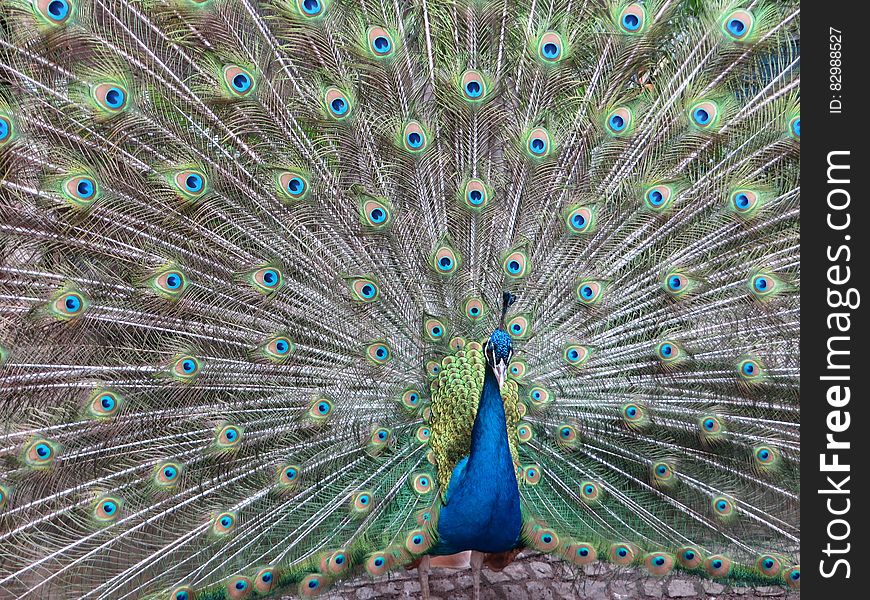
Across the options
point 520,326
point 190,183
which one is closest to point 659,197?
point 520,326

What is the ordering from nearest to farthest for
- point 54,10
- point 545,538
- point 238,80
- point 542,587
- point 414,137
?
1. point 54,10
2. point 238,80
3. point 414,137
4. point 545,538
5. point 542,587

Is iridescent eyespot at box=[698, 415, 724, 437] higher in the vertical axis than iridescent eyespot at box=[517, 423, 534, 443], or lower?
higher

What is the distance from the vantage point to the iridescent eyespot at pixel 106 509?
2371mm

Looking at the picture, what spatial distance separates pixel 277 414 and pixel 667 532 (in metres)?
1.44

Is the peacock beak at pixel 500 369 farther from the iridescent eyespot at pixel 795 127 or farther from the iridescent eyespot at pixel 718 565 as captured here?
the iridescent eyespot at pixel 795 127

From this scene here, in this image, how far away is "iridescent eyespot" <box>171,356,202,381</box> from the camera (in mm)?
2426

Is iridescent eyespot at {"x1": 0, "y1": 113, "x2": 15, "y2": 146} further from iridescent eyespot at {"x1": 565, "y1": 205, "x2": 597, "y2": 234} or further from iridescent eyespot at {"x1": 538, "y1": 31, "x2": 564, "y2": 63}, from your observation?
iridescent eyespot at {"x1": 565, "y1": 205, "x2": 597, "y2": 234}

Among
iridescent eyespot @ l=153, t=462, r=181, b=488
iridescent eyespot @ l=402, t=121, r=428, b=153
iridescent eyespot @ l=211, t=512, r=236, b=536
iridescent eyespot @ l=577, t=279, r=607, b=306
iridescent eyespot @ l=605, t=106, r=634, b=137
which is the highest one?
iridescent eyespot @ l=605, t=106, r=634, b=137

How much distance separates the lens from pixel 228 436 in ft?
8.16

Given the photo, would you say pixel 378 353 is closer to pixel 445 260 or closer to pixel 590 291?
pixel 445 260

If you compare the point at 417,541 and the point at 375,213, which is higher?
the point at 375,213

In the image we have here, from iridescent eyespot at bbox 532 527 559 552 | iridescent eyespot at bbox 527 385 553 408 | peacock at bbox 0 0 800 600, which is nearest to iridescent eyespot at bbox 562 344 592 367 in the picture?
peacock at bbox 0 0 800 600

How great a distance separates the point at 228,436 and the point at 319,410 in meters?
0.31

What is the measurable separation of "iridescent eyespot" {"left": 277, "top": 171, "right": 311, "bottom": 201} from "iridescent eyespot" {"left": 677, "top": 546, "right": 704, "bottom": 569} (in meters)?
1.79
